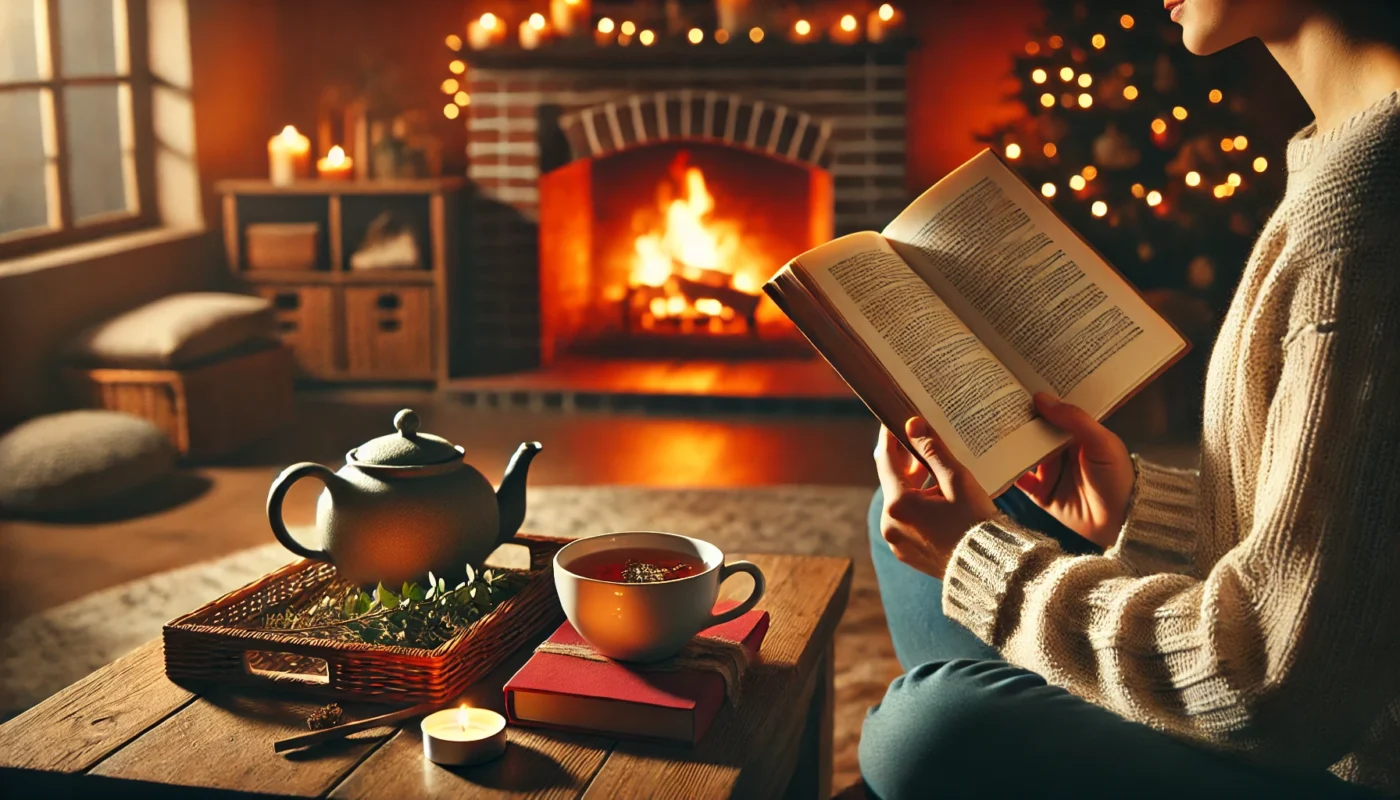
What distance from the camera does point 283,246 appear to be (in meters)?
3.90

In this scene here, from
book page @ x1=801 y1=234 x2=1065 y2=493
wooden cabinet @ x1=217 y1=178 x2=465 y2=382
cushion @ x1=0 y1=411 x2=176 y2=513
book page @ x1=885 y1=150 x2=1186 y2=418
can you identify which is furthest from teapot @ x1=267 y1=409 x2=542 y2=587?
wooden cabinet @ x1=217 y1=178 x2=465 y2=382

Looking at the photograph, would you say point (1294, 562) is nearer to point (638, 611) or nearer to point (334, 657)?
point (638, 611)

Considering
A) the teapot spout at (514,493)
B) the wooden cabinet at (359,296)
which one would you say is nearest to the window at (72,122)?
the wooden cabinet at (359,296)

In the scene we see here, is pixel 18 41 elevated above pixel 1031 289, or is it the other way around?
pixel 18 41

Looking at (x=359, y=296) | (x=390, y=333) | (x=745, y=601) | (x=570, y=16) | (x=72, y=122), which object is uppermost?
(x=570, y=16)

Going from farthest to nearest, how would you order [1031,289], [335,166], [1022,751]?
[335,166] < [1031,289] < [1022,751]

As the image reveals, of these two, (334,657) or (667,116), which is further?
(667,116)

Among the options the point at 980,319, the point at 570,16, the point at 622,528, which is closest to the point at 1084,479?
the point at 980,319

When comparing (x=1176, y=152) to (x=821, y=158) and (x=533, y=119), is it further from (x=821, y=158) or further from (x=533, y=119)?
(x=533, y=119)

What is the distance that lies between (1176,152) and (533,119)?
1.83 metres

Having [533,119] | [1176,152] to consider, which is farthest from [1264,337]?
[533,119]

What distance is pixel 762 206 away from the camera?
4.24m

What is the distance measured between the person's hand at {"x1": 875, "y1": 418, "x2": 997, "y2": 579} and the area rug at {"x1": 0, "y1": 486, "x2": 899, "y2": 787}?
671 millimetres

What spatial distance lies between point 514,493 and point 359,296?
2868 millimetres
